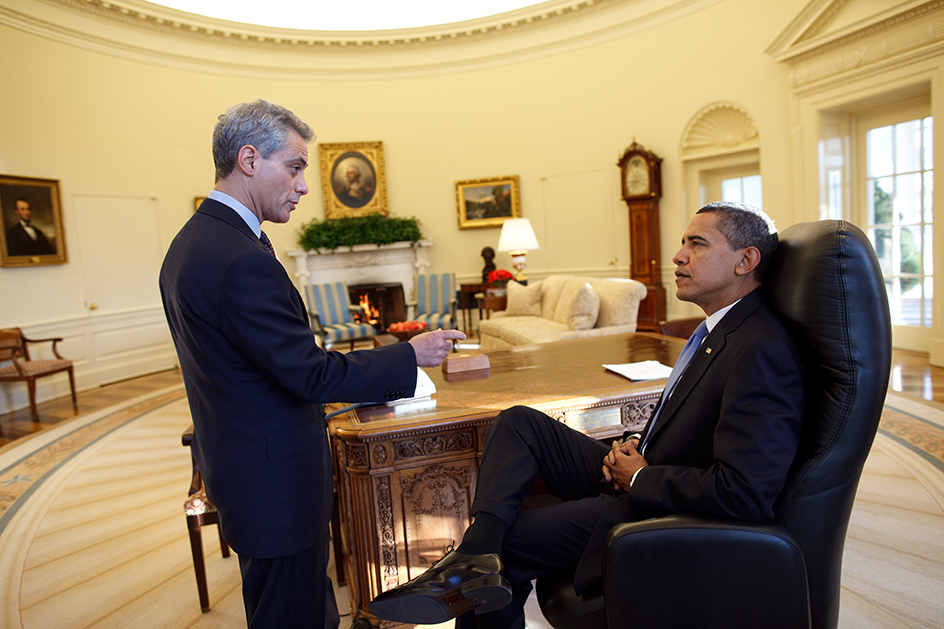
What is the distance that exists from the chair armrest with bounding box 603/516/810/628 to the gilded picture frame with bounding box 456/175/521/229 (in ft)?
28.8

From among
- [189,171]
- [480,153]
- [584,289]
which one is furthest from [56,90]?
[584,289]

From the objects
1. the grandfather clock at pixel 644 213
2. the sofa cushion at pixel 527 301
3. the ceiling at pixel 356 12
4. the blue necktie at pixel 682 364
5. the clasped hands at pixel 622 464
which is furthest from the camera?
the ceiling at pixel 356 12

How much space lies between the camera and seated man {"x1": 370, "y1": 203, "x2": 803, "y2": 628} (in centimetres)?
142

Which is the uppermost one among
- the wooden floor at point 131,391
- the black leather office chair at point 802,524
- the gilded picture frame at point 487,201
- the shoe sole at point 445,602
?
the gilded picture frame at point 487,201

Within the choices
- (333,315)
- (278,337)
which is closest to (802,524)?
(278,337)

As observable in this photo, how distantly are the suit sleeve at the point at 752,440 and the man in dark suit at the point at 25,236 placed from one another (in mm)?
7649

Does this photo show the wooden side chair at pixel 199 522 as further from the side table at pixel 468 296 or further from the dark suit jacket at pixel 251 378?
the side table at pixel 468 296

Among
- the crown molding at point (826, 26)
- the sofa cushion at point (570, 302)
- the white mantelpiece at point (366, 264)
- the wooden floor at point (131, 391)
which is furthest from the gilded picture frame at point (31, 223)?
the crown molding at point (826, 26)

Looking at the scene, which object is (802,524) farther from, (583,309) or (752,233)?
(583,309)

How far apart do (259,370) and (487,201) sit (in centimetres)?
887

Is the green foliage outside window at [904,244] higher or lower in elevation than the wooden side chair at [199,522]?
higher

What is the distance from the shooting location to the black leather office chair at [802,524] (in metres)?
1.36

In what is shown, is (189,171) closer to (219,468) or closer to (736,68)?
(736,68)

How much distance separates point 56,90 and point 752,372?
856cm
